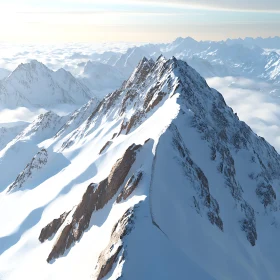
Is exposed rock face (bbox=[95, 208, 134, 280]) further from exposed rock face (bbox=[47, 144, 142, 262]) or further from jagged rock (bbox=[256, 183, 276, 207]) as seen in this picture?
jagged rock (bbox=[256, 183, 276, 207])

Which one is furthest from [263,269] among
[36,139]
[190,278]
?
[36,139]

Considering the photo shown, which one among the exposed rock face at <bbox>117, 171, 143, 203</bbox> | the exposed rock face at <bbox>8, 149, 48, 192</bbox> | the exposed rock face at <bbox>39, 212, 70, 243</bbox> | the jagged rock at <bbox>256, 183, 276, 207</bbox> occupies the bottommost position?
the exposed rock face at <bbox>8, 149, 48, 192</bbox>

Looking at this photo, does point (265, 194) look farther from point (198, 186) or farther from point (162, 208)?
point (162, 208)

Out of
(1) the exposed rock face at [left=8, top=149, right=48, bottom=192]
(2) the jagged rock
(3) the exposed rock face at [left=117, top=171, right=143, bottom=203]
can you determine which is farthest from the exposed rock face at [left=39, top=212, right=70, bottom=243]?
(1) the exposed rock face at [left=8, top=149, right=48, bottom=192]

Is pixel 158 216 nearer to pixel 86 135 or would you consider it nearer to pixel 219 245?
pixel 219 245

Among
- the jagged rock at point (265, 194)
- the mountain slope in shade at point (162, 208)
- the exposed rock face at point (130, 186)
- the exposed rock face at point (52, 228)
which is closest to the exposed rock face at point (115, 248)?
the mountain slope in shade at point (162, 208)

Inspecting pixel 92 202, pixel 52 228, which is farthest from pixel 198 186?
pixel 52 228

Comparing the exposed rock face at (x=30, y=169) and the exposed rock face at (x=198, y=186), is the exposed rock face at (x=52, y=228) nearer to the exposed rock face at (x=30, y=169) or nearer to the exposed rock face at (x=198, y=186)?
the exposed rock face at (x=198, y=186)
